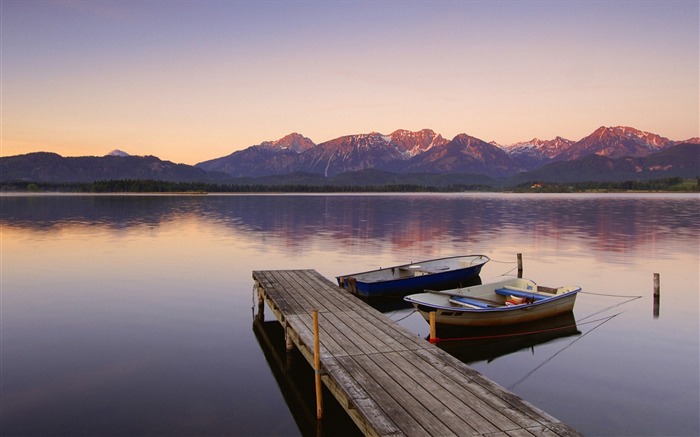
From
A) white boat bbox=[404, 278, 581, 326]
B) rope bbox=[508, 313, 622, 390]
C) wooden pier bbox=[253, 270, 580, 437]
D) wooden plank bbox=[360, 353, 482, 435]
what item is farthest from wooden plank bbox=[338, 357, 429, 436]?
white boat bbox=[404, 278, 581, 326]

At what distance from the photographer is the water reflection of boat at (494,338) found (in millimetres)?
18422

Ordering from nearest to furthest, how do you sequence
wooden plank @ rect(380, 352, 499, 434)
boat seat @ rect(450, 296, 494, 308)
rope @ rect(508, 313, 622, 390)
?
1. wooden plank @ rect(380, 352, 499, 434)
2. rope @ rect(508, 313, 622, 390)
3. boat seat @ rect(450, 296, 494, 308)

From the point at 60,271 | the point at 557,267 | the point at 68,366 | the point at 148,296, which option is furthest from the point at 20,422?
the point at 557,267

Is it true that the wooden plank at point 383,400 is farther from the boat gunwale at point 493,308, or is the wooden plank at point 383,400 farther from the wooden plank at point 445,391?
the boat gunwale at point 493,308

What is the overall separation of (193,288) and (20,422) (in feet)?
56.8

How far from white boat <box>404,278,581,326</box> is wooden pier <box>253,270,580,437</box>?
3.11 metres

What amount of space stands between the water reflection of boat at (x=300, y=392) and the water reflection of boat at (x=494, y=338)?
5.70 metres

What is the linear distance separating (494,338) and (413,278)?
775 centimetres

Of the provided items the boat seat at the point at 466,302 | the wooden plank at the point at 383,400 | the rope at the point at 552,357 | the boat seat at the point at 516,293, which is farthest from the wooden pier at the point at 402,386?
the boat seat at the point at 516,293

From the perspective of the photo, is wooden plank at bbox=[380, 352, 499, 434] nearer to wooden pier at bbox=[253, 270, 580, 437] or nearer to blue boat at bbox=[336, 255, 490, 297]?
wooden pier at bbox=[253, 270, 580, 437]

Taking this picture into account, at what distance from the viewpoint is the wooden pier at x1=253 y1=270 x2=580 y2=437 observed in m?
9.27

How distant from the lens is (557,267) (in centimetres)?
3788

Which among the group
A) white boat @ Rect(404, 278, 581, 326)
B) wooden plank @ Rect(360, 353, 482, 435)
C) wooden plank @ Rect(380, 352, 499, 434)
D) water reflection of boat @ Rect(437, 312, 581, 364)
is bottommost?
water reflection of boat @ Rect(437, 312, 581, 364)

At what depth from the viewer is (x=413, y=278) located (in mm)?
27078
